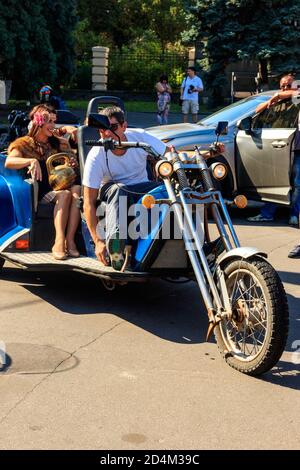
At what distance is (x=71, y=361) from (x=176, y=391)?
833mm

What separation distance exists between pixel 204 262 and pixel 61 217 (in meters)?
1.73

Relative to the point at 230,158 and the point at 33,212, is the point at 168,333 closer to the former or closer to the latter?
the point at 33,212

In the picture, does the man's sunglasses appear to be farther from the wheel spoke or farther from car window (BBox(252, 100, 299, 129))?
car window (BBox(252, 100, 299, 129))

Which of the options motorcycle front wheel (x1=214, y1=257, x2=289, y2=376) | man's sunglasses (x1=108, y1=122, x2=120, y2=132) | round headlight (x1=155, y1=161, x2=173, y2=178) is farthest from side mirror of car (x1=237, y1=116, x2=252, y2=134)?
motorcycle front wheel (x1=214, y1=257, x2=289, y2=376)

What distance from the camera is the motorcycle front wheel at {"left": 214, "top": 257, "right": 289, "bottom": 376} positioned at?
4887 mm

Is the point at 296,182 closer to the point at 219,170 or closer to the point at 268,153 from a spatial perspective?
the point at 268,153

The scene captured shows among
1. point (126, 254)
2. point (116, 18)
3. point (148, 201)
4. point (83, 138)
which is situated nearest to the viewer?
point (148, 201)

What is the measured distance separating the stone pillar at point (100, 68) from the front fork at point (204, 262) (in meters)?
30.5

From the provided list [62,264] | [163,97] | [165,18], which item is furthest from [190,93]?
[165,18]

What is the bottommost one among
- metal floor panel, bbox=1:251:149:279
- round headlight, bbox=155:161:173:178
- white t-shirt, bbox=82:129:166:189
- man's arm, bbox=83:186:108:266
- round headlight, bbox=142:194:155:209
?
metal floor panel, bbox=1:251:149:279

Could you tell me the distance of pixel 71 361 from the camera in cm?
531

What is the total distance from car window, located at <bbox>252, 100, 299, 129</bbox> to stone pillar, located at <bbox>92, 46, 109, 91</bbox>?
25.3 m

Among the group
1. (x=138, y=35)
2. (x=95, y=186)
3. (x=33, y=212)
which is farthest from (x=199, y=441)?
(x=138, y=35)

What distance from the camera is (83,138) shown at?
284 inches
